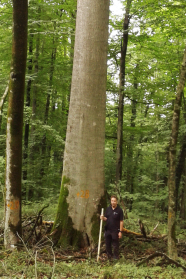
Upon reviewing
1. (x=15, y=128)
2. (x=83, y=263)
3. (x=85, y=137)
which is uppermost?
(x=15, y=128)

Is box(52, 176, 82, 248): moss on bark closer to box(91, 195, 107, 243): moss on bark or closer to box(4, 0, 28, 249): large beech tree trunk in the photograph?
box(91, 195, 107, 243): moss on bark

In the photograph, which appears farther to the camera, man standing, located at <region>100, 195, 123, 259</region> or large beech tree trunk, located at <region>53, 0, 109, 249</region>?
large beech tree trunk, located at <region>53, 0, 109, 249</region>

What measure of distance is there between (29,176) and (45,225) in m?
7.37

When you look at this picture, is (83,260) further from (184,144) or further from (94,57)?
(184,144)

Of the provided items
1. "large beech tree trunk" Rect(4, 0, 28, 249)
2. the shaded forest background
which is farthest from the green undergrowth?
the shaded forest background

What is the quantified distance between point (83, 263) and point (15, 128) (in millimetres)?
2939

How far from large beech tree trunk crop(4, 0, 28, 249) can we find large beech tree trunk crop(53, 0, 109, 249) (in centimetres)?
103

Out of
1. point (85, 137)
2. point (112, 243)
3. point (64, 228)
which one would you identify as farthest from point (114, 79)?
point (112, 243)

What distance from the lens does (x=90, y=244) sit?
19.0 feet

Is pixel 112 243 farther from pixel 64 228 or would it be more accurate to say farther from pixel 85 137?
pixel 85 137

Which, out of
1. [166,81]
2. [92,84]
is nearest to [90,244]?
[92,84]

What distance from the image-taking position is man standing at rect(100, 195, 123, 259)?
5.54 metres

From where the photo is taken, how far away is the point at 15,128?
5.43m

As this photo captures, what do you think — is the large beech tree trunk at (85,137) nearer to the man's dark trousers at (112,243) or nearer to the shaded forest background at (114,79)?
the man's dark trousers at (112,243)
